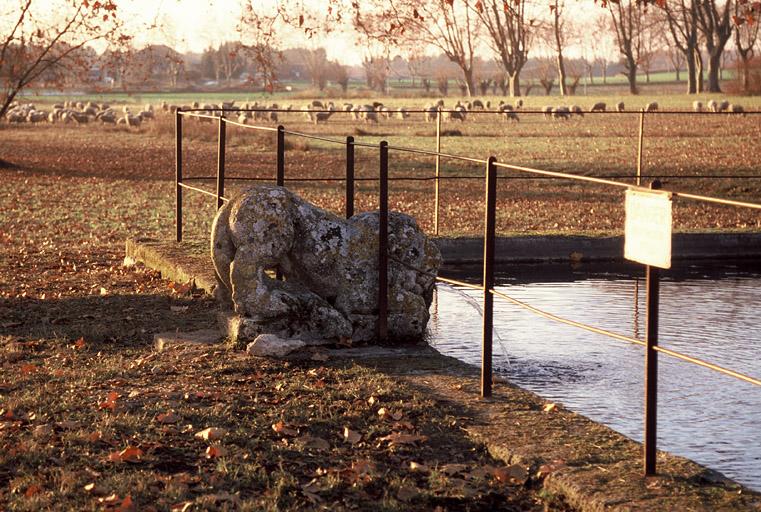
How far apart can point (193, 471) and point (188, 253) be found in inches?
295

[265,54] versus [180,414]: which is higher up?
[265,54]

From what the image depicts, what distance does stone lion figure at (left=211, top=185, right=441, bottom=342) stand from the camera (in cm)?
935

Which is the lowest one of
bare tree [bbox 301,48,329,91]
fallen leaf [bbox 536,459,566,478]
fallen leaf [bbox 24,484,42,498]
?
fallen leaf [bbox 24,484,42,498]

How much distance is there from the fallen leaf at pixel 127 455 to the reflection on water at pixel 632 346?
3.00 metres

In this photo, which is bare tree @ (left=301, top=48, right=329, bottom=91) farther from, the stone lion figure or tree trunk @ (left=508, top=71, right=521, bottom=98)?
the stone lion figure

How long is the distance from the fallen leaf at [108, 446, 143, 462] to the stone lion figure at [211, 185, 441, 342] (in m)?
2.88

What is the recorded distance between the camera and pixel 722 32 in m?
92.3

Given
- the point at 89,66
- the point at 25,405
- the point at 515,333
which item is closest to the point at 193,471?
the point at 25,405

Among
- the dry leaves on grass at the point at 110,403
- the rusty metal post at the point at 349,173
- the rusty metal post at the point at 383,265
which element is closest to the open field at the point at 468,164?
the rusty metal post at the point at 349,173

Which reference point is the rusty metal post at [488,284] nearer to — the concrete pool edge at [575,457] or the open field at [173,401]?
the concrete pool edge at [575,457]

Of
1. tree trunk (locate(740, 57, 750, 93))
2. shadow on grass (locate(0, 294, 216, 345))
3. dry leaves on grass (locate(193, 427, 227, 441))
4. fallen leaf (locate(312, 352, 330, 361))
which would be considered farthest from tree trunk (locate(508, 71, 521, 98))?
dry leaves on grass (locate(193, 427, 227, 441))

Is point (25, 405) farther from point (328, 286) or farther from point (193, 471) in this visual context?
point (328, 286)

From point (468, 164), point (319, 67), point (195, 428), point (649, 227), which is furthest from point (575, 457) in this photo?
point (319, 67)

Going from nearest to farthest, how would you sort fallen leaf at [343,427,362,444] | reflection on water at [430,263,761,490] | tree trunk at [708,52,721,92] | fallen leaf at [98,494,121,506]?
1. fallen leaf at [98,494,121,506]
2. fallen leaf at [343,427,362,444]
3. reflection on water at [430,263,761,490]
4. tree trunk at [708,52,721,92]
